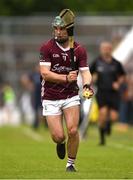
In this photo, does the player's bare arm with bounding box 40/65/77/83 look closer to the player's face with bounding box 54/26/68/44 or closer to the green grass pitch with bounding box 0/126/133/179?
the player's face with bounding box 54/26/68/44

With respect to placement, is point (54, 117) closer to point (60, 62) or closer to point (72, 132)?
point (72, 132)

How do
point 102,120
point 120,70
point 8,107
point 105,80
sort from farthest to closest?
point 8,107
point 105,80
point 102,120
point 120,70

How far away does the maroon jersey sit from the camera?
14.8 metres

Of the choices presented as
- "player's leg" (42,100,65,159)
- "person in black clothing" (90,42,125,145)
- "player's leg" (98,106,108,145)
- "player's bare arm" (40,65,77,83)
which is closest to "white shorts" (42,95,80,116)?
"player's leg" (42,100,65,159)

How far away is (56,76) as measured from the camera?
14641mm

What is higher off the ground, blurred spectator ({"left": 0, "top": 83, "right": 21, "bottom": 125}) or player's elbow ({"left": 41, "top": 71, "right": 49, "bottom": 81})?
player's elbow ({"left": 41, "top": 71, "right": 49, "bottom": 81})

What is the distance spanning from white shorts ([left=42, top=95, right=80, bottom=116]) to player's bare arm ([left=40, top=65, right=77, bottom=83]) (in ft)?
1.28

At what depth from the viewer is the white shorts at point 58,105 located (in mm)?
14859

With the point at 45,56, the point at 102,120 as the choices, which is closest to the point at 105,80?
the point at 102,120

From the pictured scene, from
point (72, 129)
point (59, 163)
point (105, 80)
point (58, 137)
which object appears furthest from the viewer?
point (105, 80)

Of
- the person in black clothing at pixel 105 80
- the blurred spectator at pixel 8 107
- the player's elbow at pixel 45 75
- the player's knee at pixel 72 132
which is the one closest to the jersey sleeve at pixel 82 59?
the player's elbow at pixel 45 75

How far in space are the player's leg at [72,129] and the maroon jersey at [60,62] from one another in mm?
247

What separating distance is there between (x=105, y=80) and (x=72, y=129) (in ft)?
29.5

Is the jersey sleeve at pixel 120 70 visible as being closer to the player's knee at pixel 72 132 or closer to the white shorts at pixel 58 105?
the white shorts at pixel 58 105
